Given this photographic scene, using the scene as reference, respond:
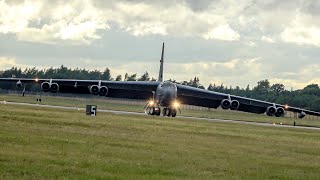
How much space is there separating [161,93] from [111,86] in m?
12.1

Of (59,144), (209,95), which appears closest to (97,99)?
(209,95)

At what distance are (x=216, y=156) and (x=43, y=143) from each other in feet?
23.9

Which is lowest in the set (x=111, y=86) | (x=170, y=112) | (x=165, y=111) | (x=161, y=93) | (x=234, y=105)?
(x=170, y=112)

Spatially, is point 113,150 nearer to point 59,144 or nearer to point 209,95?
point 59,144

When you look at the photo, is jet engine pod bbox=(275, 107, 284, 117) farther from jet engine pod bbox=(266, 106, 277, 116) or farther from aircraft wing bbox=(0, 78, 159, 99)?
aircraft wing bbox=(0, 78, 159, 99)

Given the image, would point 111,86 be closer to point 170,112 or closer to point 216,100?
point 170,112

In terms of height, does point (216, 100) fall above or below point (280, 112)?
above

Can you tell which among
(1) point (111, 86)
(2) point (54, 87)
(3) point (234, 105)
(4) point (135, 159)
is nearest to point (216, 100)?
(3) point (234, 105)

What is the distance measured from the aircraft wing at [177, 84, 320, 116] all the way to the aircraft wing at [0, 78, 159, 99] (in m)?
4.80

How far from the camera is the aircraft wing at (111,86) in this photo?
76.0m

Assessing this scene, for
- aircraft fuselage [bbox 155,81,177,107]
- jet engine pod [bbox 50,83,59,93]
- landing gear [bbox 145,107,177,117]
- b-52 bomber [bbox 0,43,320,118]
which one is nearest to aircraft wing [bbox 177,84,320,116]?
b-52 bomber [bbox 0,43,320,118]

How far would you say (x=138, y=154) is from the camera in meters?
22.2

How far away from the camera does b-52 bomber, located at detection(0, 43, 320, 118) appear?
70.9 m

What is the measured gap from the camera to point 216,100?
85.4 metres
